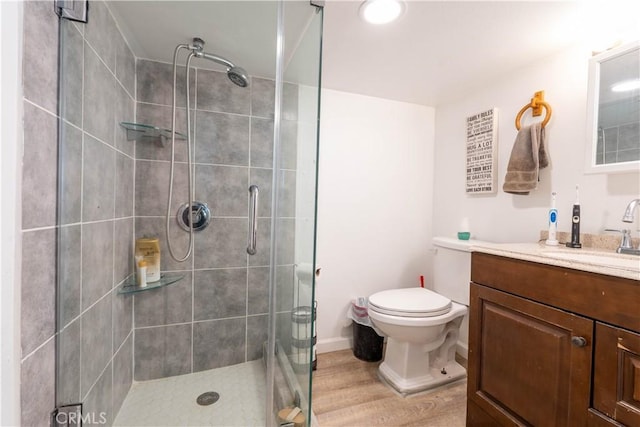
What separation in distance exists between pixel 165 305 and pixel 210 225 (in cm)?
52

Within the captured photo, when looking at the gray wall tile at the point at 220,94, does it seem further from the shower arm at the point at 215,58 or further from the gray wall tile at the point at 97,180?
the gray wall tile at the point at 97,180

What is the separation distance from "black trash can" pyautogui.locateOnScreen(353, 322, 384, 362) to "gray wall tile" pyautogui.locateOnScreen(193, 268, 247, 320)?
2.75 feet

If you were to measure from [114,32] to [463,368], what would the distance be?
8.67 ft

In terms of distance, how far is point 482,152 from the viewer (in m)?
1.85

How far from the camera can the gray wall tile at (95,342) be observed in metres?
0.94

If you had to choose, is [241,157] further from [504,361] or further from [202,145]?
[504,361]

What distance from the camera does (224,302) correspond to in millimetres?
1632

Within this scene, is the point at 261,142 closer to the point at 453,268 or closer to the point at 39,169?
the point at 39,169

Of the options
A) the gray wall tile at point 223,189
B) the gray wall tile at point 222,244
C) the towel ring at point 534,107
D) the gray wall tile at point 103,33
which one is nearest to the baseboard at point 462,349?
the towel ring at point 534,107

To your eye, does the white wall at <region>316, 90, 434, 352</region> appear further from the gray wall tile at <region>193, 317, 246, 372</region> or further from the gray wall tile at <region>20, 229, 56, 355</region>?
the gray wall tile at <region>20, 229, 56, 355</region>

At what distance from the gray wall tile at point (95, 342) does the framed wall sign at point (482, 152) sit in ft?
7.38

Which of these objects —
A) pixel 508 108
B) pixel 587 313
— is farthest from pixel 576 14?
pixel 587 313

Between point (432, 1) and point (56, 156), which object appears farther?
point (432, 1)

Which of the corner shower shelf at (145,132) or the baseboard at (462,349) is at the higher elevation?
the corner shower shelf at (145,132)
